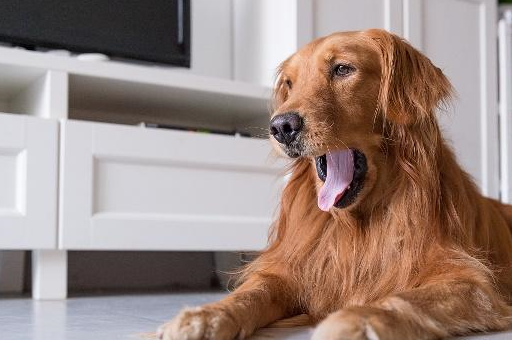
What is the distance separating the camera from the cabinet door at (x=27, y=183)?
7.11 feet

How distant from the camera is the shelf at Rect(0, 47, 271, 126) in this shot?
90.7 inches

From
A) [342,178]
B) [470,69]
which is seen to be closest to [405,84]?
[342,178]

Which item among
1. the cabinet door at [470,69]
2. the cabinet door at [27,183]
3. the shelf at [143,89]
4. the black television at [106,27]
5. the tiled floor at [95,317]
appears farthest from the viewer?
the cabinet door at [470,69]

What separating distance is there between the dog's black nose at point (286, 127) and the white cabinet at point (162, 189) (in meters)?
0.82

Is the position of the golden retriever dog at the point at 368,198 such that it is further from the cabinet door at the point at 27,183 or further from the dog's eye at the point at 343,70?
the cabinet door at the point at 27,183

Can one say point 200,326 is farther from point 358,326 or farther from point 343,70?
point 343,70

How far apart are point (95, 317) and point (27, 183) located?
656 millimetres

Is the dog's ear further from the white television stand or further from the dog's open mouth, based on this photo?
the white television stand

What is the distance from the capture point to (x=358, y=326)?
1020mm

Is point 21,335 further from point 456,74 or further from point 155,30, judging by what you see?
point 456,74

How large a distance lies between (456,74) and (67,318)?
2.35 meters

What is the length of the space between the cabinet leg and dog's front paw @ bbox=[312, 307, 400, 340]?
1358mm

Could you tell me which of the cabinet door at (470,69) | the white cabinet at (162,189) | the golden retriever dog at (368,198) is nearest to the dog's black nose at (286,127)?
the golden retriever dog at (368,198)

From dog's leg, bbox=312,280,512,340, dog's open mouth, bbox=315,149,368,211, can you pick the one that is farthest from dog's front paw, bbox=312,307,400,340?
dog's open mouth, bbox=315,149,368,211
